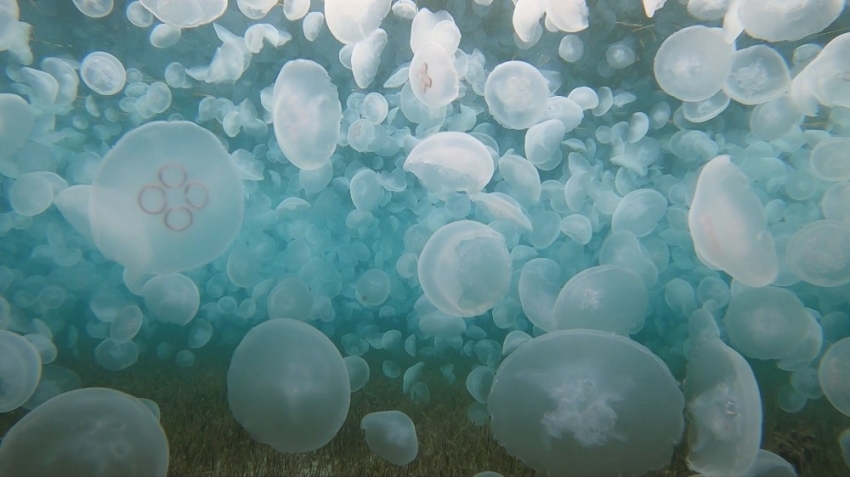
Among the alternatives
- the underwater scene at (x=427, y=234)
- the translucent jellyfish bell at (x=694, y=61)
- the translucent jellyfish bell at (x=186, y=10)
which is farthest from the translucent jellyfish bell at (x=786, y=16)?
the translucent jellyfish bell at (x=186, y=10)

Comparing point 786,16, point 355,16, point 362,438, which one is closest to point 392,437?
point 362,438

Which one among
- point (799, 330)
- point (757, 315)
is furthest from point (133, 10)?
point (799, 330)

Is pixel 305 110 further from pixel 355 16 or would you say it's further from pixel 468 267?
pixel 468 267

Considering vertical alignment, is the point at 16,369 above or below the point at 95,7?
below

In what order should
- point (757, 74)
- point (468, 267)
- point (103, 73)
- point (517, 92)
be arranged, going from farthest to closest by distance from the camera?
point (103, 73) < point (757, 74) < point (517, 92) < point (468, 267)

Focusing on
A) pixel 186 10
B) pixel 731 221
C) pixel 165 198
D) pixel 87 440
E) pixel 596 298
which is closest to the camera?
pixel 87 440

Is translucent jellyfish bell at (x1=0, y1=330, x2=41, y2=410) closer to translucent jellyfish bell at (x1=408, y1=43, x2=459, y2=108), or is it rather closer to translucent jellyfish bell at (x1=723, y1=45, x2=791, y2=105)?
translucent jellyfish bell at (x1=408, y1=43, x2=459, y2=108)

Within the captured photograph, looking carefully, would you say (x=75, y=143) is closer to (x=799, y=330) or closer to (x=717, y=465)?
(x=717, y=465)

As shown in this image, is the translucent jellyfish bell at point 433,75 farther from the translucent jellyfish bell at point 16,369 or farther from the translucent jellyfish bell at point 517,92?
the translucent jellyfish bell at point 16,369
